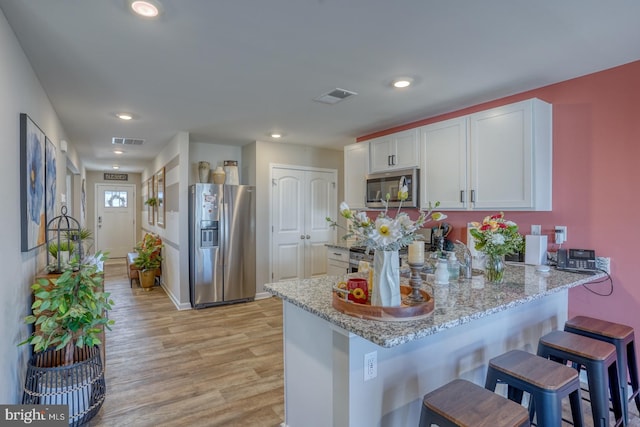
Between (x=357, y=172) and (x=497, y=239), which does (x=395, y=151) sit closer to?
(x=357, y=172)

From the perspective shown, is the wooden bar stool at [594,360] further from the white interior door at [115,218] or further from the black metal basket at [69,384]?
the white interior door at [115,218]

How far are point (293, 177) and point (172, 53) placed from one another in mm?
3203

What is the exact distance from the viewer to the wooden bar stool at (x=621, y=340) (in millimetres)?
1917

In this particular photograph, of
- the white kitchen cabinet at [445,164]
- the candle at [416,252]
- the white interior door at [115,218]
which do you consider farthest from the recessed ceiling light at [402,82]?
the white interior door at [115,218]

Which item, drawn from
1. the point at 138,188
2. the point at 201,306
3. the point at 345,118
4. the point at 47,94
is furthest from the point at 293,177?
the point at 138,188

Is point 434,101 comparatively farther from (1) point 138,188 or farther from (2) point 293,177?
(1) point 138,188

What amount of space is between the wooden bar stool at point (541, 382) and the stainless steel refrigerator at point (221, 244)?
12.3 feet

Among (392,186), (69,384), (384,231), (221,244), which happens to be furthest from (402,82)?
(221,244)

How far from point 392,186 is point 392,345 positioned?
2729mm

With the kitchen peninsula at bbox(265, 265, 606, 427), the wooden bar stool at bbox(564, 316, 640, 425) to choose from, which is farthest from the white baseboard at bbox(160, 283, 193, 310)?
the wooden bar stool at bbox(564, 316, 640, 425)

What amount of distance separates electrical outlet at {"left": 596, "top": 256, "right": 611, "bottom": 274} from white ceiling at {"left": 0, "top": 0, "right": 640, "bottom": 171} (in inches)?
55.0

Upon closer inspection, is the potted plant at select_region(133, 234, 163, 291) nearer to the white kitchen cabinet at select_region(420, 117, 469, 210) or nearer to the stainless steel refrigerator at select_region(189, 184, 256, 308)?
the stainless steel refrigerator at select_region(189, 184, 256, 308)

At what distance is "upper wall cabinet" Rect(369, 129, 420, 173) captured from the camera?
359 cm

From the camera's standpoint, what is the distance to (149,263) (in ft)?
18.2
